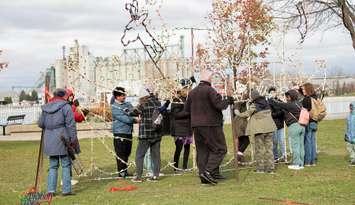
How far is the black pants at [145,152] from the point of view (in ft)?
33.9

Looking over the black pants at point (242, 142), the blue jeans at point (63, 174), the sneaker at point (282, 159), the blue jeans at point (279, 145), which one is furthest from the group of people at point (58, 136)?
the sneaker at point (282, 159)

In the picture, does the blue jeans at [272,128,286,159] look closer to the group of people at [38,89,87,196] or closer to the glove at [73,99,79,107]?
the glove at [73,99,79,107]

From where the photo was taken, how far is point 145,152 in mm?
10414

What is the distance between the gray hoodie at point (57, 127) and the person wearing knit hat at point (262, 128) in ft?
10.8

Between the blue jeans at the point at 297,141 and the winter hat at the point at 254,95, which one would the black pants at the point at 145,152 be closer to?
the winter hat at the point at 254,95

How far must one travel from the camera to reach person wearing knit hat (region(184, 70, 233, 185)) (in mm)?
9617

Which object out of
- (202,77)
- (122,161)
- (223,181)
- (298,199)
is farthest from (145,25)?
(298,199)

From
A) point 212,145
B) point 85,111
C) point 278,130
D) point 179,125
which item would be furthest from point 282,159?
point 85,111

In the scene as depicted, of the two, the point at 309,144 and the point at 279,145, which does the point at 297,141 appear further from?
the point at 279,145

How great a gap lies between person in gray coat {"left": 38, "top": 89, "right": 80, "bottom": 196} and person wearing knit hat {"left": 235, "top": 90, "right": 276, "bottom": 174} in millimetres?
3282

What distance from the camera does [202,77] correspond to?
9.86 metres

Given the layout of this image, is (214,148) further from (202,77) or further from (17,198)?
(17,198)

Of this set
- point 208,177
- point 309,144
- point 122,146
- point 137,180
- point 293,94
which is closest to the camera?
point 208,177

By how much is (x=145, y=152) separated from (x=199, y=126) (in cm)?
127
